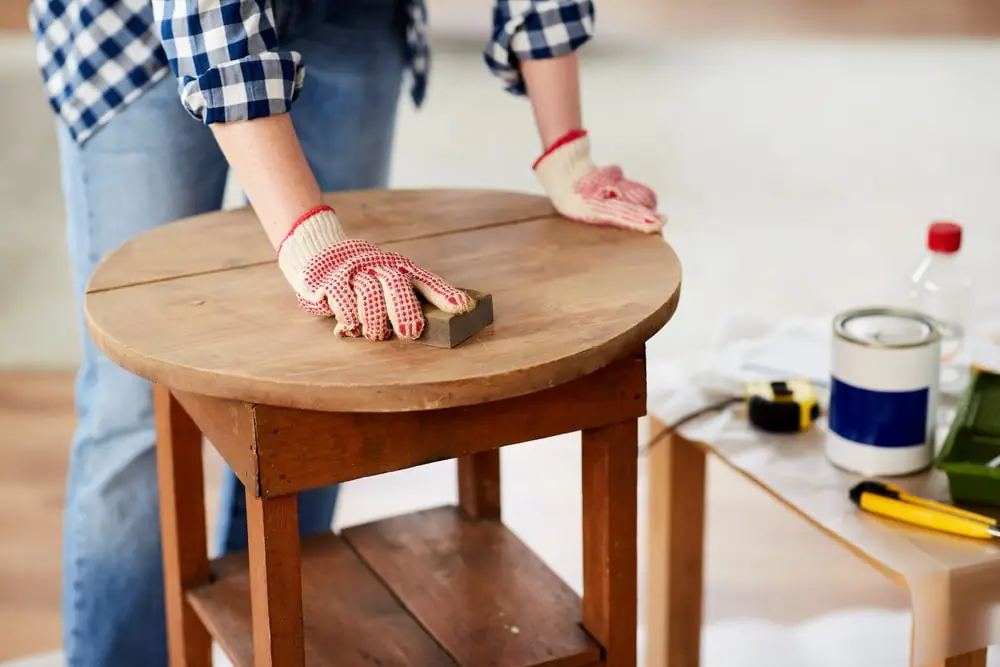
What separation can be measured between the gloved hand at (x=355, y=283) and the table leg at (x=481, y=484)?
359mm

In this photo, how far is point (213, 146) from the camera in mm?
1231

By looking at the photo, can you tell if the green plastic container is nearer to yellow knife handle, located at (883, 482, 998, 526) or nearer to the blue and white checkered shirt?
yellow knife handle, located at (883, 482, 998, 526)

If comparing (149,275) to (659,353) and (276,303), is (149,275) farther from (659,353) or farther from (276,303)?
(659,353)

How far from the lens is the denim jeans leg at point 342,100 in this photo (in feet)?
4.17

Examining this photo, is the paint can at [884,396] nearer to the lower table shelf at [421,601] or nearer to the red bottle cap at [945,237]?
the red bottle cap at [945,237]

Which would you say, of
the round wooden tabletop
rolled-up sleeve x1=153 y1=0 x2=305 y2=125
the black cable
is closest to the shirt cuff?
rolled-up sleeve x1=153 y1=0 x2=305 y2=125

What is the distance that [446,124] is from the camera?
3797 millimetres

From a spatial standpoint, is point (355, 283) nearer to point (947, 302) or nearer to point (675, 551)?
point (675, 551)

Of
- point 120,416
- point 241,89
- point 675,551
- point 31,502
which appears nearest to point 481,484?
point 675,551

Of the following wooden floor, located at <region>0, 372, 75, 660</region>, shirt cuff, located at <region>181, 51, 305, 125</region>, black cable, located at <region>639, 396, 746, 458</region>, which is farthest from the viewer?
wooden floor, located at <region>0, 372, 75, 660</region>

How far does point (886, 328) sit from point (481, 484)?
40cm

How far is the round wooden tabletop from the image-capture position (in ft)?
2.63

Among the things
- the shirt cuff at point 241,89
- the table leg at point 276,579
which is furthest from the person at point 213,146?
the table leg at point 276,579

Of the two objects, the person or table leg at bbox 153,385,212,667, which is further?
table leg at bbox 153,385,212,667
